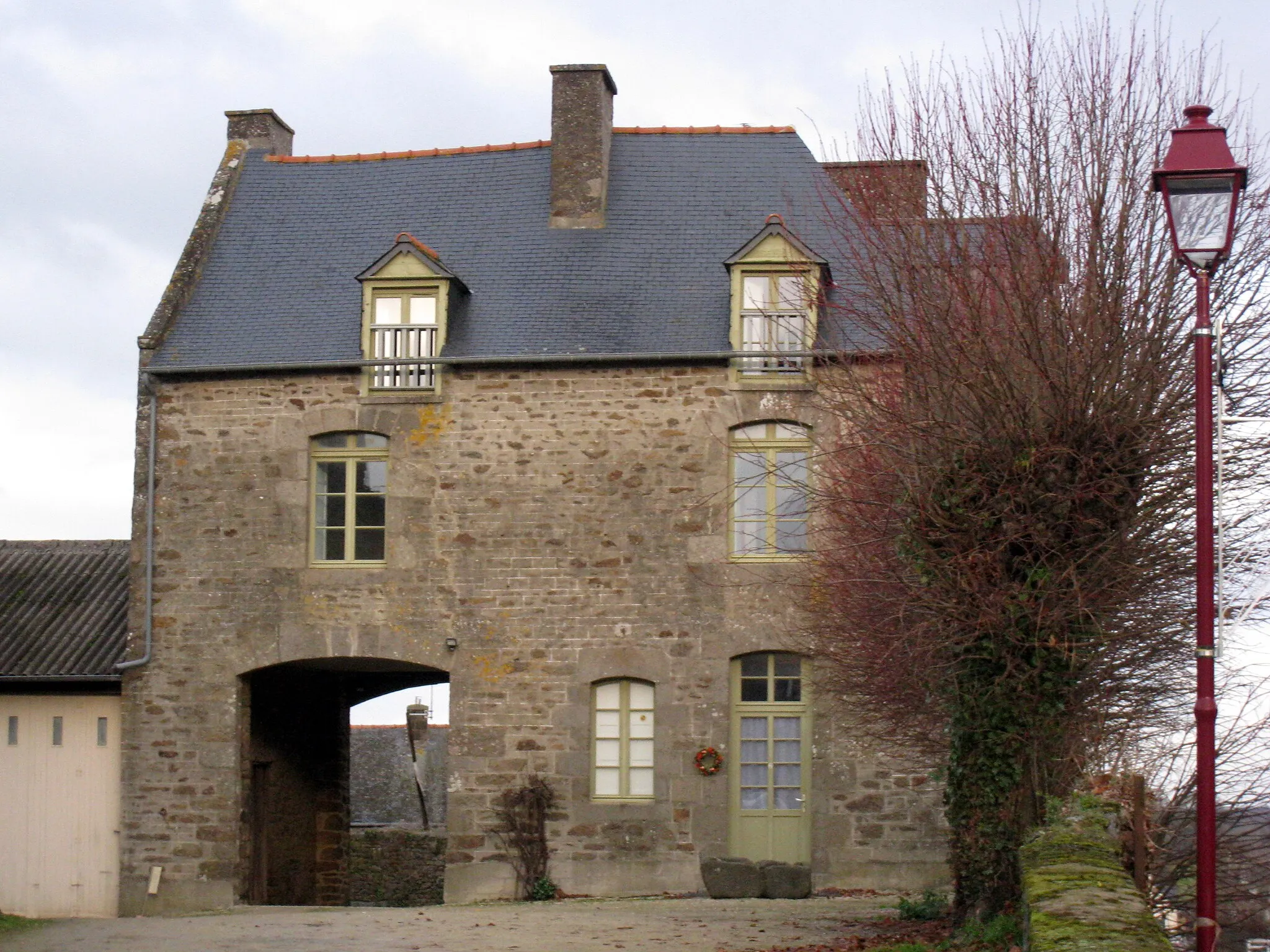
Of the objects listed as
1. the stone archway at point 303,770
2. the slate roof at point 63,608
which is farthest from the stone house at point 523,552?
the slate roof at point 63,608

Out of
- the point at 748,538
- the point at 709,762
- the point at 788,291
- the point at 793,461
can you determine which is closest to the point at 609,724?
the point at 709,762

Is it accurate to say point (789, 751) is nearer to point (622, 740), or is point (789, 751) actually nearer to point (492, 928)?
point (622, 740)

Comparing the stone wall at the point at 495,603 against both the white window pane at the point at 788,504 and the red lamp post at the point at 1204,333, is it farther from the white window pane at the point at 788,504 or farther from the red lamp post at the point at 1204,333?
the red lamp post at the point at 1204,333

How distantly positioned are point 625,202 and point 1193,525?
996 cm

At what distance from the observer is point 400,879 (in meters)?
27.7

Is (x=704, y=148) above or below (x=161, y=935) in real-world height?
above

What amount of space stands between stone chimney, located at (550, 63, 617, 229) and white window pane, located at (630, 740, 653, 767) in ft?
19.2

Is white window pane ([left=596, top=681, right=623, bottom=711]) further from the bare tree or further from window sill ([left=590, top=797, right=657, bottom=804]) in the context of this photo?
the bare tree

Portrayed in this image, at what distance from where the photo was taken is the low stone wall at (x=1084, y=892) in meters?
6.78

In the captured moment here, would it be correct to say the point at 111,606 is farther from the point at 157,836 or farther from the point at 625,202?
the point at 625,202

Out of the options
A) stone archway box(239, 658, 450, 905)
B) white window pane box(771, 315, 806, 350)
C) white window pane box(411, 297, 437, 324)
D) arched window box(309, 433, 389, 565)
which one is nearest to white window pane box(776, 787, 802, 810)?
stone archway box(239, 658, 450, 905)

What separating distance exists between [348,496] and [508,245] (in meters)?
3.43

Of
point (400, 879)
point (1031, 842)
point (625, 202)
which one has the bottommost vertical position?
point (400, 879)

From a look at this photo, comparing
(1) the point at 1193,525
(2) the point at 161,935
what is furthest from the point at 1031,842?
(2) the point at 161,935
